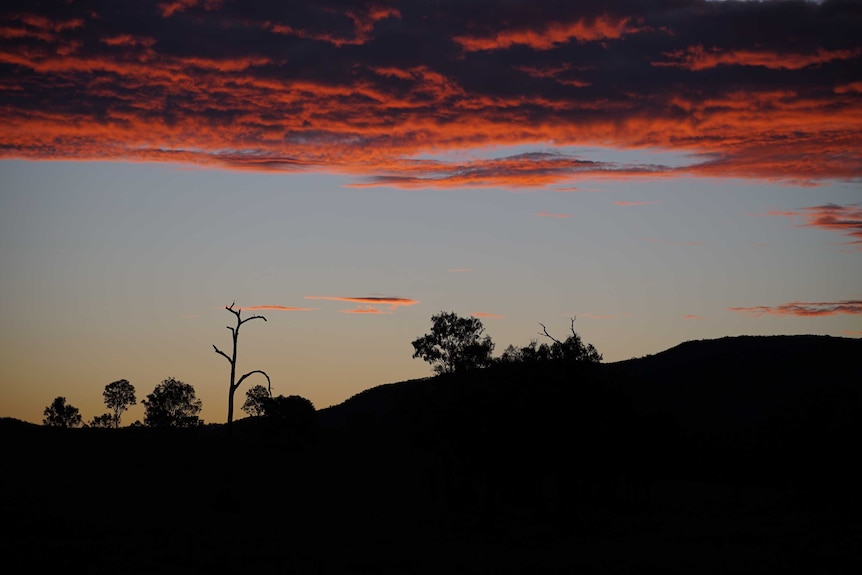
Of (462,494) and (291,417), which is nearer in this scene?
(462,494)

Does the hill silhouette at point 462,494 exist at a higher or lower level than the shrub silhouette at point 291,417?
lower

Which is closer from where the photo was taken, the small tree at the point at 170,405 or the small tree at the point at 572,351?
the small tree at the point at 572,351

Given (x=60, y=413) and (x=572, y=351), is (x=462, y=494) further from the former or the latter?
(x=60, y=413)

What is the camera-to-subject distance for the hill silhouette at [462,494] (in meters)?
37.8

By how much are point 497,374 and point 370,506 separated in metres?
15.5

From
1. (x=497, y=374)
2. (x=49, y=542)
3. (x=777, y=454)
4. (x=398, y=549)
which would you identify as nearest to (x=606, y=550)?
(x=398, y=549)

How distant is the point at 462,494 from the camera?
248ft

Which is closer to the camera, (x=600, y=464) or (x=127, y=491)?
(x=127, y=491)

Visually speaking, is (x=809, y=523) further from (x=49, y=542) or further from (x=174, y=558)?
(x=49, y=542)

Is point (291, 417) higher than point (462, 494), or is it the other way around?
point (291, 417)

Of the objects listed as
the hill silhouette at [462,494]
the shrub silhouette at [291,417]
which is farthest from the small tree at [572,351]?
the shrub silhouette at [291,417]

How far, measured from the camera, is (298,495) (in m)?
67.8

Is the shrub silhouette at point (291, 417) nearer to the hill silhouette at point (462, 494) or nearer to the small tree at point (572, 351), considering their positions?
the hill silhouette at point (462, 494)

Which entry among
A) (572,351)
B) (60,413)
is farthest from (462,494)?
(60,413)
